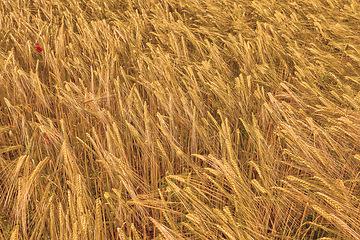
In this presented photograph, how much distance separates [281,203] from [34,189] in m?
0.61

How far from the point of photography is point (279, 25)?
1778mm

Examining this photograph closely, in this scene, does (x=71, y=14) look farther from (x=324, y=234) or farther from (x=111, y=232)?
(x=324, y=234)

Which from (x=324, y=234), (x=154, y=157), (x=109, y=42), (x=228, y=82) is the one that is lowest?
(x=324, y=234)

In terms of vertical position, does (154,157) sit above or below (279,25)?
below

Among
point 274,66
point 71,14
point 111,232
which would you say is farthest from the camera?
point 71,14

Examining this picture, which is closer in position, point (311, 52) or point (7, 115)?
point (7, 115)

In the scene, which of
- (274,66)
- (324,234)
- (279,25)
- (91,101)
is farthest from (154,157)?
(279,25)

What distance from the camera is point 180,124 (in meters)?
1.15

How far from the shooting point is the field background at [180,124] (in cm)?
82

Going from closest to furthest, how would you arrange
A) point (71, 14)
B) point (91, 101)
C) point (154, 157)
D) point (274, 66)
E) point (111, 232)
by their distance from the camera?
point (111, 232)
point (154, 157)
point (91, 101)
point (274, 66)
point (71, 14)

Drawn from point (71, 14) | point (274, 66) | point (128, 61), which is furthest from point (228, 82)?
point (71, 14)

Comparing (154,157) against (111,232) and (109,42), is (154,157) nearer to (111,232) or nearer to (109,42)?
(111,232)

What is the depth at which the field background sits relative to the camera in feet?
2.69

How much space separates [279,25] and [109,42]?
83cm
